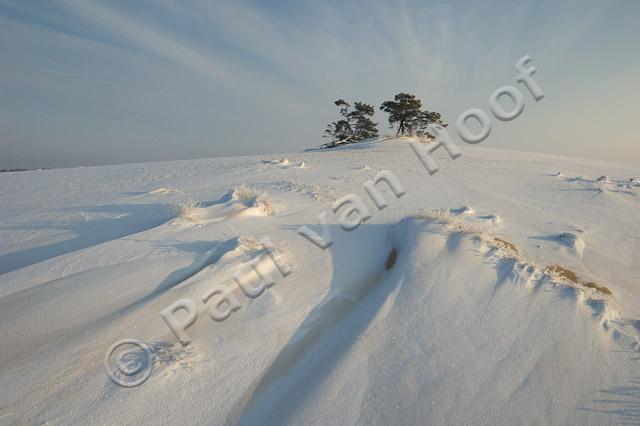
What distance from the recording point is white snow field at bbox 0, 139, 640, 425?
5.55 feet

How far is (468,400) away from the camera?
176cm

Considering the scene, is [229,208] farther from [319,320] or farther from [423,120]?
[423,120]

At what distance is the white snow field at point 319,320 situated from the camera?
169 centimetres

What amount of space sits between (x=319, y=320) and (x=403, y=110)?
67.1ft

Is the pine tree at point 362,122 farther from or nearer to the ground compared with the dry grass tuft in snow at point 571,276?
farther from the ground

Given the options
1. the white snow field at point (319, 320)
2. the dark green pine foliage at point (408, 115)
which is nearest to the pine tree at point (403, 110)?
the dark green pine foliage at point (408, 115)

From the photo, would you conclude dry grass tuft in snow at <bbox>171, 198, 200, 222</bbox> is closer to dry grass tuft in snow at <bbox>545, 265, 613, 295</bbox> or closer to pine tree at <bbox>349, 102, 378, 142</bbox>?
dry grass tuft in snow at <bbox>545, 265, 613, 295</bbox>

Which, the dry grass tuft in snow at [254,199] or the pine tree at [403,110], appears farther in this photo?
the pine tree at [403,110]

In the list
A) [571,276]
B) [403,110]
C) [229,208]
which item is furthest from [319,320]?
[403,110]

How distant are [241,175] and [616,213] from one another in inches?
237

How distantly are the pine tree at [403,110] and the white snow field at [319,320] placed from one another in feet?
59.2

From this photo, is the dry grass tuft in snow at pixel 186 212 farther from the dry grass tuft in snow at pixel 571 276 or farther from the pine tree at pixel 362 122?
the pine tree at pixel 362 122

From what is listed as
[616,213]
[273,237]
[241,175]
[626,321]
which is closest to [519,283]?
[626,321]

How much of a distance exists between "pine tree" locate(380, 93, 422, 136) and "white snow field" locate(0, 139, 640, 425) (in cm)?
1805
